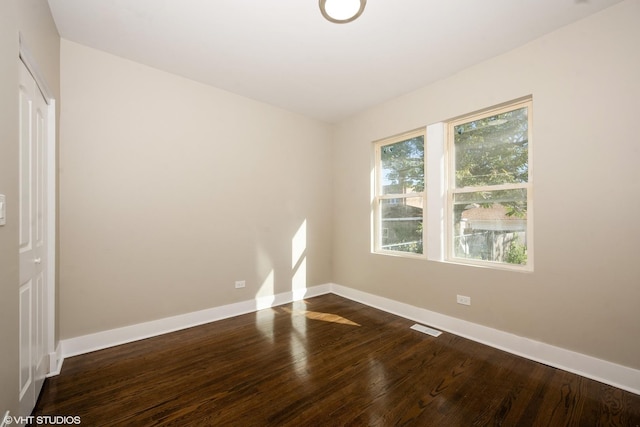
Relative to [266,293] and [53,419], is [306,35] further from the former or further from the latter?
[53,419]

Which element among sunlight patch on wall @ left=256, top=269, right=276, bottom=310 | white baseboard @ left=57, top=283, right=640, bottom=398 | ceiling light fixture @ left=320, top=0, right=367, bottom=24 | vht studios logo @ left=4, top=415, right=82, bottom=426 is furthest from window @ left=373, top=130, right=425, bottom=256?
vht studios logo @ left=4, top=415, right=82, bottom=426

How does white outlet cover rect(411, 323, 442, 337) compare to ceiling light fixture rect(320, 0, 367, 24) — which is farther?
white outlet cover rect(411, 323, 442, 337)

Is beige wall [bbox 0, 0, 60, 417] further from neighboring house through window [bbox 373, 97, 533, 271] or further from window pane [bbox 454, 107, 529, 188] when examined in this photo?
window pane [bbox 454, 107, 529, 188]

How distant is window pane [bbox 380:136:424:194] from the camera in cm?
348

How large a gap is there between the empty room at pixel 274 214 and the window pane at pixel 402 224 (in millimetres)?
38

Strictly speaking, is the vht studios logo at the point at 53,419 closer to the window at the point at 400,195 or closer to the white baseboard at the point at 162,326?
the white baseboard at the point at 162,326

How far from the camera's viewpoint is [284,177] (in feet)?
13.1

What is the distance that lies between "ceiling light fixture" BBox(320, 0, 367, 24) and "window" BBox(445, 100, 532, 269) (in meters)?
1.84

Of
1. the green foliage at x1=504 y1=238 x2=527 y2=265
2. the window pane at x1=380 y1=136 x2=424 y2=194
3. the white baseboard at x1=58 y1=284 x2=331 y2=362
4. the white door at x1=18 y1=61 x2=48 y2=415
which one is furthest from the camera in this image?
the window pane at x1=380 y1=136 x2=424 y2=194

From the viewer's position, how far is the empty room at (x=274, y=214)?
5.92ft

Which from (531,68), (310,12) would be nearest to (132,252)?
(310,12)

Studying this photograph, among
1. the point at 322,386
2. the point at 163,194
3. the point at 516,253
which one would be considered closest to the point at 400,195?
the point at 516,253

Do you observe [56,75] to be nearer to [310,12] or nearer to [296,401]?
[310,12]

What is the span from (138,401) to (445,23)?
3663mm
